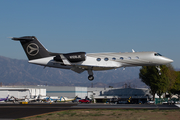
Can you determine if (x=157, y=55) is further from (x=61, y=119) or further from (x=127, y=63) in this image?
(x=61, y=119)

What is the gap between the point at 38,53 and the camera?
4312 centimetres

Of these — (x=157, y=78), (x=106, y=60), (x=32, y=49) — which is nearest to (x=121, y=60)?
(x=106, y=60)

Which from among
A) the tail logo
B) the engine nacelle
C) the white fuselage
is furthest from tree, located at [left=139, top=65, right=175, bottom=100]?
the tail logo

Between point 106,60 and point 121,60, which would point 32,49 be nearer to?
point 106,60

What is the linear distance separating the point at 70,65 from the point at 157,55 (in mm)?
12800

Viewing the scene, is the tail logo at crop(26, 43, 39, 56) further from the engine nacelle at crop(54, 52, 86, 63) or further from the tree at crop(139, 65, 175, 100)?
the tree at crop(139, 65, 175, 100)

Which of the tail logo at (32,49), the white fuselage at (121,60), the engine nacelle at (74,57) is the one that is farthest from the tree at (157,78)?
the tail logo at (32,49)

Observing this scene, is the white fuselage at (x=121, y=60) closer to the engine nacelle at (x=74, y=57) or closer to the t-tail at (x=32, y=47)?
the engine nacelle at (x=74, y=57)

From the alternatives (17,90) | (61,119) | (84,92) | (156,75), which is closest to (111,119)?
(61,119)

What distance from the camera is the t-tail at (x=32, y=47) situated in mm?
43062

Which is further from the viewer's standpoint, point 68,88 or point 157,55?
point 68,88

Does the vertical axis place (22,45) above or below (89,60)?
above

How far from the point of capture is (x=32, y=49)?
43.5m

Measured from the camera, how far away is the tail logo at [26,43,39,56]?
43281mm
